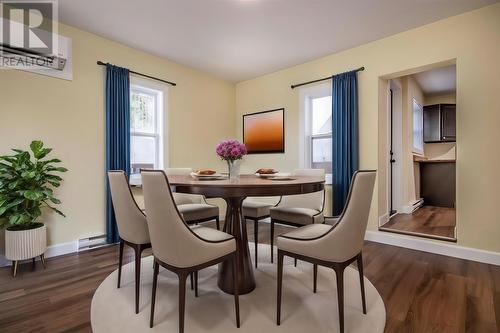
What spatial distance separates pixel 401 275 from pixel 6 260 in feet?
12.6

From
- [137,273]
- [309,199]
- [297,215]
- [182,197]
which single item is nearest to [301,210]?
[297,215]

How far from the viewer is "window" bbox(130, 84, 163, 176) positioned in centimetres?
361

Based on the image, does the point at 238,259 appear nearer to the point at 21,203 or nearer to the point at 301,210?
the point at 301,210

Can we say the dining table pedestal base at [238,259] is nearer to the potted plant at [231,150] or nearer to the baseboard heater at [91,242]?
the potted plant at [231,150]

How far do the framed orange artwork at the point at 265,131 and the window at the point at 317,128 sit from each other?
418 mm

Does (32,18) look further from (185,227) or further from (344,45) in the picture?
(344,45)

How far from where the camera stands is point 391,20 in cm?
280

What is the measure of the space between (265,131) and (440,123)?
14.1ft

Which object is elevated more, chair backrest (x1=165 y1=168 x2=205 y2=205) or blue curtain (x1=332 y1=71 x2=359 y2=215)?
blue curtain (x1=332 y1=71 x2=359 y2=215)

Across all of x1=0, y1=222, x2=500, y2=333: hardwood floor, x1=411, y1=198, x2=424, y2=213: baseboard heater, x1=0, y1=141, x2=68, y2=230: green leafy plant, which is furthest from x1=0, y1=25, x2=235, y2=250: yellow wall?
x1=411, y1=198, x2=424, y2=213: baseboard heater

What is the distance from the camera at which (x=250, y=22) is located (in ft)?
9.31

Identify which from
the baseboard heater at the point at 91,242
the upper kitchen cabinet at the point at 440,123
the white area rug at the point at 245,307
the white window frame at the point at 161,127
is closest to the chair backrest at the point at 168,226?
the white area rug at the point at 245,307

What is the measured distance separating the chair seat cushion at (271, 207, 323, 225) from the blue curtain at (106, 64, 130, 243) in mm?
2031

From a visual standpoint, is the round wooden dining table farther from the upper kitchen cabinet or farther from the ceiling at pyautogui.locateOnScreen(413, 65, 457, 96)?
the upper kitchen cabinet
